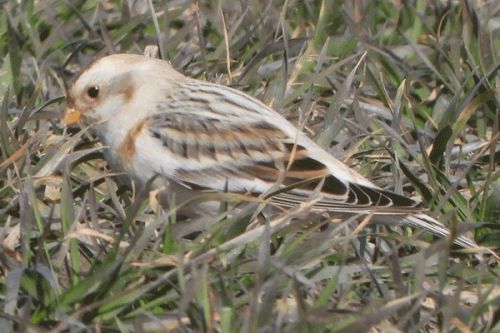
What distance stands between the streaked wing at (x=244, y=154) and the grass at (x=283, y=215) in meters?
0.15

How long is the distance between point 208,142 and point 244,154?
137 millimetres

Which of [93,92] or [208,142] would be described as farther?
[93,92]

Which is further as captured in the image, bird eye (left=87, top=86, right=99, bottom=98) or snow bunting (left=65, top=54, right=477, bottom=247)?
bird eye (left=87, top=86, right=99, bottom=98)

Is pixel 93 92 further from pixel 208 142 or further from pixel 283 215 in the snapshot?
pixel 283 215

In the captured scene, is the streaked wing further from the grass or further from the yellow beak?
the yellow beak

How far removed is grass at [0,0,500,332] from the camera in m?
3.68

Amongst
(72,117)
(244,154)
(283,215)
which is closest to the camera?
(283,215)

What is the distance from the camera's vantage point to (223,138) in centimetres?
476

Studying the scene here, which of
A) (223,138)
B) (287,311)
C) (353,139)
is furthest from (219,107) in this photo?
(287,311)

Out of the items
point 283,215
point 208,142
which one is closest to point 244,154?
point 208,142

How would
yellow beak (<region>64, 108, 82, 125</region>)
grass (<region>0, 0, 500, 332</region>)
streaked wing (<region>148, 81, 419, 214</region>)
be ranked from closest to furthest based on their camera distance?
grass (<region>0, 0, 500, 332</region>), streaked wing (<region>148, 81, 419, 214</region>), yellow beak (<region>64, 108, 82, 125</region>)

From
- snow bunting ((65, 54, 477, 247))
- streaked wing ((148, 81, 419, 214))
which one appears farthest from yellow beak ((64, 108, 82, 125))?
streaked wing ((148, 81, 419, 214))

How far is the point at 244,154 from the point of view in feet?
15.4

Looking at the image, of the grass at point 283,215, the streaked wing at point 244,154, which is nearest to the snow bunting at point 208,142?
the streaked wing at point 244,154
